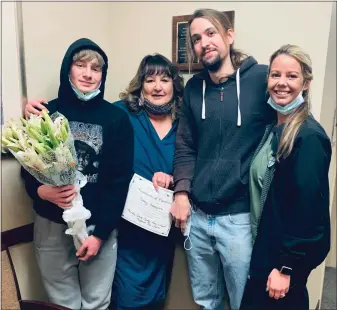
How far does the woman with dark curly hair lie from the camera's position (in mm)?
1512

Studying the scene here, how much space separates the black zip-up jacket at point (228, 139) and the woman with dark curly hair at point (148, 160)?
17cm

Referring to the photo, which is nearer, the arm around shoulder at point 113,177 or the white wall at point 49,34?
the arm around shoulder at point 113,177

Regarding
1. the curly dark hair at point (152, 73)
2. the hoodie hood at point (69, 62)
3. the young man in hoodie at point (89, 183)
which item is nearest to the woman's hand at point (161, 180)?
the young man in hoodie at point (89, 183)

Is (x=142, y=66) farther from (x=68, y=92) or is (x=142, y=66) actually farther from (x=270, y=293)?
(x=270, y=293)

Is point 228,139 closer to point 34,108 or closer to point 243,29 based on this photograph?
point 243,29

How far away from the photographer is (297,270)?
1112 millimetres

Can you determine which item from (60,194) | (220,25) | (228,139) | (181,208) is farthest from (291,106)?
(60,194)

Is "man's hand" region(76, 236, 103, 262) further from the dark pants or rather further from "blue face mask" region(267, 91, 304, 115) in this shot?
"blue face mask" region(267, 91, 304, 115)

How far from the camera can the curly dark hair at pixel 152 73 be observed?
154cm

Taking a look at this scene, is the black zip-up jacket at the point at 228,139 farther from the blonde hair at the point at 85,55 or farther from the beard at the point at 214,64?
the blonde hair at the point at 85,55

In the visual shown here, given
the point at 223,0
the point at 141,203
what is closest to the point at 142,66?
the point at 223,0

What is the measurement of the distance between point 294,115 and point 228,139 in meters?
0.28

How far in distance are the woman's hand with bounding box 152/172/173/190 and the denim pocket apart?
0.32m

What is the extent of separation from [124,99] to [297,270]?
41.9 inches
